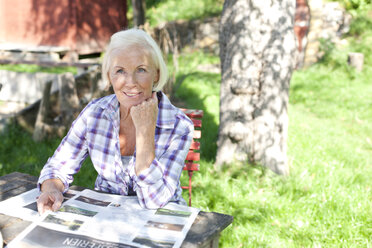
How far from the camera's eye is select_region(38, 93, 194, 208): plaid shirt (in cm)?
223

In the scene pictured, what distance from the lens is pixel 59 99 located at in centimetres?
691

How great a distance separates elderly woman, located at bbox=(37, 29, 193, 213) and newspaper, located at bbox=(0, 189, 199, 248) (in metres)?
0.07

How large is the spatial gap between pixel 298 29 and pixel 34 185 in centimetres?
1171

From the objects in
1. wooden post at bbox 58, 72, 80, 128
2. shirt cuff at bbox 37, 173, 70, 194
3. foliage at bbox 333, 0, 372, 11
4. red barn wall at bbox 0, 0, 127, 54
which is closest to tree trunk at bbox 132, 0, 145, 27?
red barn wall at bbox 0, 0, 127, 54

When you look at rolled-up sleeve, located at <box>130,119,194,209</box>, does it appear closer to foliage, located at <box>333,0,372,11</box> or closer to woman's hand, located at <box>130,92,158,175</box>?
woman's hand, located at <box>130,92,158,175</box>

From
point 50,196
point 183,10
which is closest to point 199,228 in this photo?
point 50,196

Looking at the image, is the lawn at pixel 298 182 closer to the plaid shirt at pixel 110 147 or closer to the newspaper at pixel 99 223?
the plaid shirt at pixel 110 147

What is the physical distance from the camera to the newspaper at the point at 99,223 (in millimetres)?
1615

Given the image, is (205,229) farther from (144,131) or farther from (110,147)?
(110,147)

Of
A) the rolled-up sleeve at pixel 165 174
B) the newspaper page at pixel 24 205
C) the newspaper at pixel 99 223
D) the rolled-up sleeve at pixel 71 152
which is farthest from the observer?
the rolled-up sleeve at pixel 71 152

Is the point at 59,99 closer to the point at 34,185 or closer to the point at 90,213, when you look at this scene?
the point at 34,185

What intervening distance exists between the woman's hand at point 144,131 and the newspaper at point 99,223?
225mm

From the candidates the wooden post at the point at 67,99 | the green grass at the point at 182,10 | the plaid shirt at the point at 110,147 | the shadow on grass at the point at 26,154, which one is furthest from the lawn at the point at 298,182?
the green grass at the point at 182,10

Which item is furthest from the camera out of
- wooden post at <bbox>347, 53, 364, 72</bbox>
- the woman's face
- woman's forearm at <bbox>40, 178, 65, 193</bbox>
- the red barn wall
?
the red barn wall
